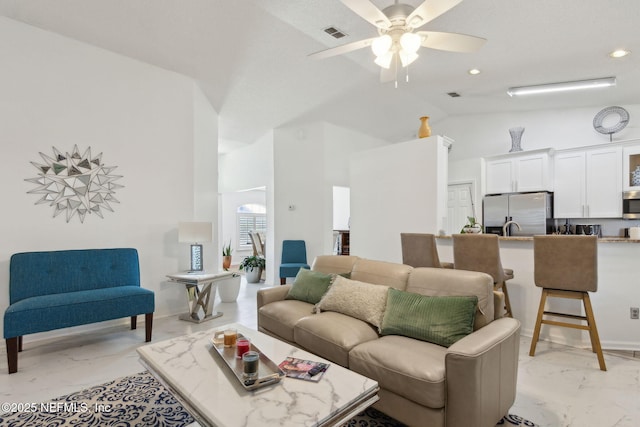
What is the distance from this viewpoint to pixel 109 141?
3.72 m

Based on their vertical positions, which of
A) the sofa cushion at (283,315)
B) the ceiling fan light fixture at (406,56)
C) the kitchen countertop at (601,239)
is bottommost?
the sofa cushion at (283,315)

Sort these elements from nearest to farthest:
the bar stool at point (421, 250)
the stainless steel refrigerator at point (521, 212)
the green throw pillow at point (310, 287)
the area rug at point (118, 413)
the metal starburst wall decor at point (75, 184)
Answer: the area rug at point (118, 413), the green throw pillow at point (310, 287), the metal starburst wall decor at point (75, 184), the bar stool at point (421, 250), the stainless steel refrigerator at point (521, 212)

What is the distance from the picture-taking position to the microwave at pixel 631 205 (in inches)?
184

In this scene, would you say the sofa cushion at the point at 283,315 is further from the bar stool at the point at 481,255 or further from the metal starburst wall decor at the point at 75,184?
the metal starburst wall decor at the point at 75,184

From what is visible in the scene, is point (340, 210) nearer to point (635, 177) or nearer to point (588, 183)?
point (588, 183)

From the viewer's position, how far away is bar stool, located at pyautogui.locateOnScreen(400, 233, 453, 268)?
3471 mm

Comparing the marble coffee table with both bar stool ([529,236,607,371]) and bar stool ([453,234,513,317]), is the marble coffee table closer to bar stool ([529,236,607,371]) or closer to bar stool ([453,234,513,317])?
bar stool ([453,234,513,317])

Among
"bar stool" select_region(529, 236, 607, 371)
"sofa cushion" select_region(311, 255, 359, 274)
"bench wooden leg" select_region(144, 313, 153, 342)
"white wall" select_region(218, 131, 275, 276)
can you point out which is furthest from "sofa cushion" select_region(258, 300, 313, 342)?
"white wall" select_region(218, 131, 275, 276)

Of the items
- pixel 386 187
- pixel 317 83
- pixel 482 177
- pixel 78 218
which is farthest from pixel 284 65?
pixel 482 177

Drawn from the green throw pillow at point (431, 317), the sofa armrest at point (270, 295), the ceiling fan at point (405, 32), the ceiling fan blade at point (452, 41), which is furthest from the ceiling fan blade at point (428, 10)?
the sofa armrest at point (270, 295)

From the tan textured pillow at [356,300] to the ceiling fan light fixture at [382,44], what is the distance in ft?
5.79

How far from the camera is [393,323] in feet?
7.25

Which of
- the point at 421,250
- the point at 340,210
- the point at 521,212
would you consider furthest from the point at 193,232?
the point at 340,210

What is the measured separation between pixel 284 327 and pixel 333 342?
63 cm
